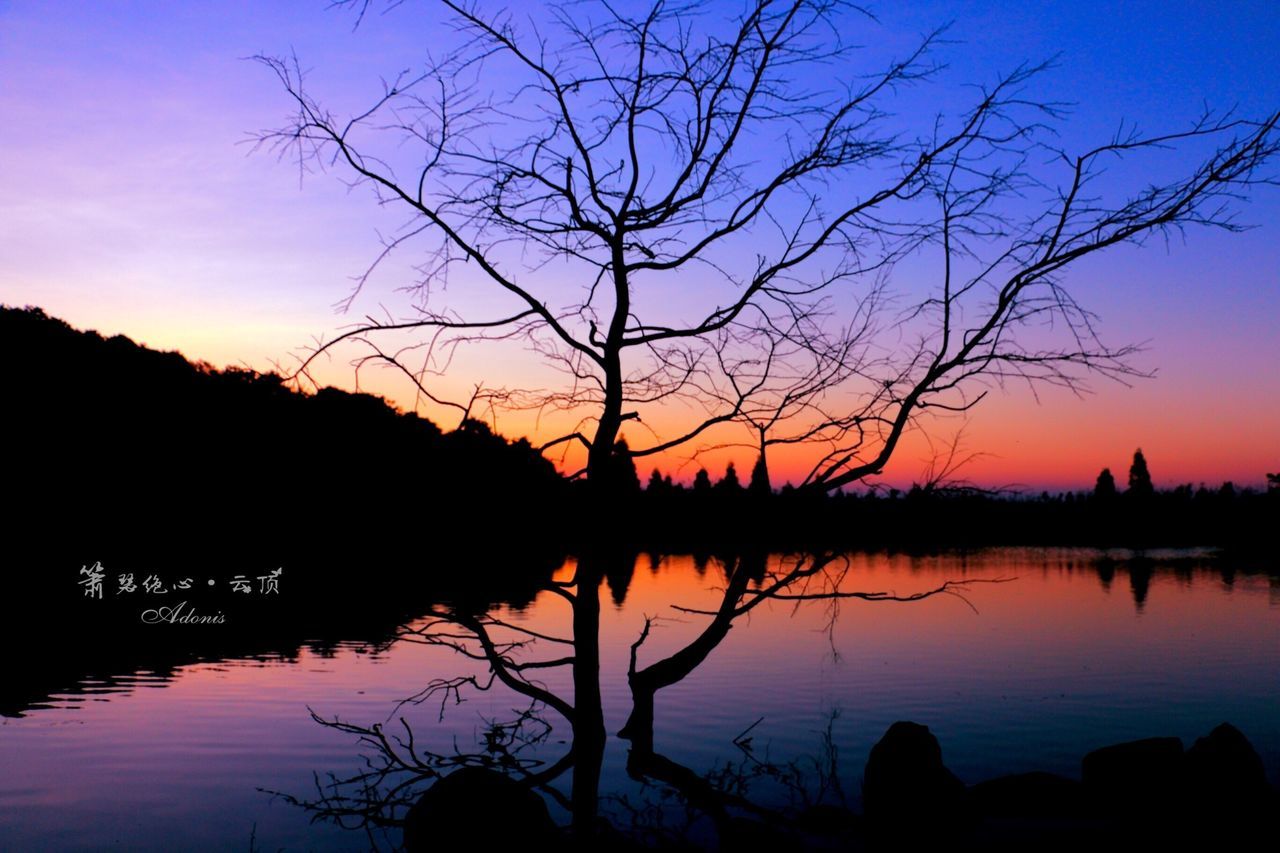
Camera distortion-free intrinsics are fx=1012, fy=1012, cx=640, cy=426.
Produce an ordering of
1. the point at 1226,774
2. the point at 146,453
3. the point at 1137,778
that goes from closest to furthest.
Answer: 1. the point at 1226,774
2. the point at 1137,778
3. the point at 146,453

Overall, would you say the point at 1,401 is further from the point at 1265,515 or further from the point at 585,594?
the point at 1265,515

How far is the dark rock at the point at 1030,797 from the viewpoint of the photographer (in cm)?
1401

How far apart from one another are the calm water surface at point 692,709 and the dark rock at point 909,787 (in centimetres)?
160

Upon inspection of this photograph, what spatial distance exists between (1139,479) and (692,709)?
124658mm

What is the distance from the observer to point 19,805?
14367 mm

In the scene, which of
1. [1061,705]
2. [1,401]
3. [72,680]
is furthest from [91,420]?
[1061,705]

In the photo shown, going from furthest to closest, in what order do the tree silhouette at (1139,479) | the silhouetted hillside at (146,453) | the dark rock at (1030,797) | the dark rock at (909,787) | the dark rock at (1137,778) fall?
1. the tree silhouette at (1139,479)
2. the silhouetted hillside at (146,453)
3. the dark rock at (1030,797)
4. the dark rock at (1137,778)
5. the dark rock at (909,787)

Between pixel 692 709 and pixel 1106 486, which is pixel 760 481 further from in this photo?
pixel 1106 486

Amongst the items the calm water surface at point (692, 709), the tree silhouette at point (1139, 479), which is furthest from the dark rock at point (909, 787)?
the tree silhouette at point (1139, 479)

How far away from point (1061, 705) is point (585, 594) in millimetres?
16539

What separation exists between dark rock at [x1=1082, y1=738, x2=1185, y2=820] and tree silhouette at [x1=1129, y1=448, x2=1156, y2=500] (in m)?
125

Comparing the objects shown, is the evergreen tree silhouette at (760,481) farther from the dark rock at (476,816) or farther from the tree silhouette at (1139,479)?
the tree silhouette at (1139,479)

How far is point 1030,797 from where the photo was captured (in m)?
14.4

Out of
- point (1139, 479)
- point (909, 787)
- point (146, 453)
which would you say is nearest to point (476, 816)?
point (909, 787)
